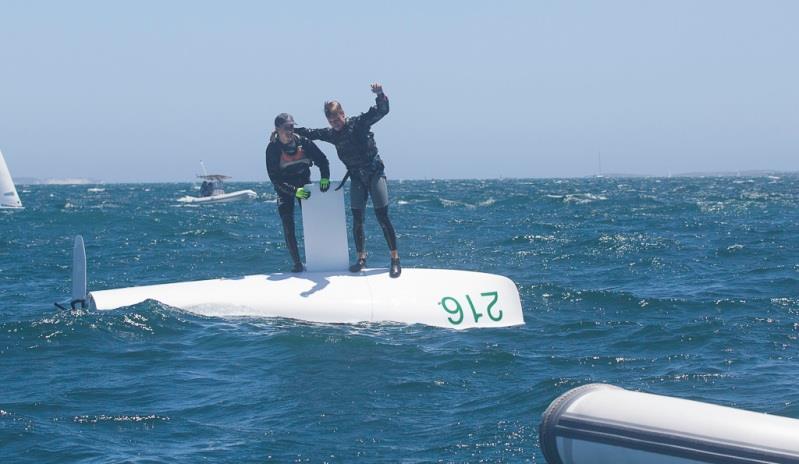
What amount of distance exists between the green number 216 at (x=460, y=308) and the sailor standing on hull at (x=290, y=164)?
165 cm

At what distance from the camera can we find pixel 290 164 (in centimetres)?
945

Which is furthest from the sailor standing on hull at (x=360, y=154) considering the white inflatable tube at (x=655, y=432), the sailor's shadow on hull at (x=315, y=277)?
the white inflatable tube at (x=655, y=432)

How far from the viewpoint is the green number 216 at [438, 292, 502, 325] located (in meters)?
9.38

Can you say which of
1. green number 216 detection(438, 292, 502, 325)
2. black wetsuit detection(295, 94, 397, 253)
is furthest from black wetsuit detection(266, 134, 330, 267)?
green number 216 detection(438, 292, 502, 325)

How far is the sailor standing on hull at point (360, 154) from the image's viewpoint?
9.16m

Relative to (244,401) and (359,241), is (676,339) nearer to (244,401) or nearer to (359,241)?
(359,241)

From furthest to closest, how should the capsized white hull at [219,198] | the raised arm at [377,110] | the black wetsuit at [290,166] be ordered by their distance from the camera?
the capsized white hull at [219,198]
the black wetsuit at [290,166]
the raised arm at [377,110]

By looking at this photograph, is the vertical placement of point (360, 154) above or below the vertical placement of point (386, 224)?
above

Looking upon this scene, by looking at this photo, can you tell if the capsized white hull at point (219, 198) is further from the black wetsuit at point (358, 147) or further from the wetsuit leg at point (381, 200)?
the black wetsuit at point (358, 147)

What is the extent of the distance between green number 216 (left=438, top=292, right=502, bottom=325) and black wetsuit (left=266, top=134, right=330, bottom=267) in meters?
1.67

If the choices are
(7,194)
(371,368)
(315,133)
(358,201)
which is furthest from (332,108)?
(7,194)

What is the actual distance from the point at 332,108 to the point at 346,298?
1851 mm

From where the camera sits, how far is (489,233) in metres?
23.8

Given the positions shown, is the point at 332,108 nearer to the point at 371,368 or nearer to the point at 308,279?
the point at 308,279
